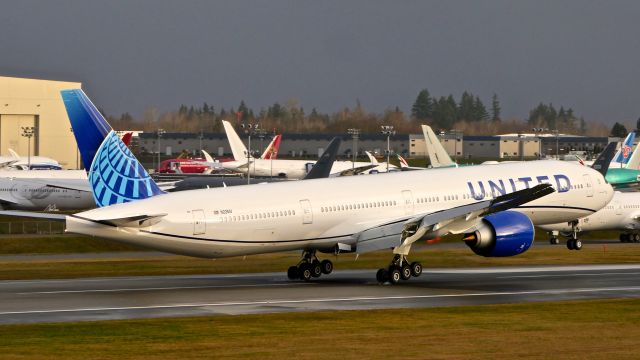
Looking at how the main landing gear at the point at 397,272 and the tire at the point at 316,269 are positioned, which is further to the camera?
the tire at the point at 316,269

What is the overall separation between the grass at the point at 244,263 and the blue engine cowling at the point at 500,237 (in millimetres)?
10722

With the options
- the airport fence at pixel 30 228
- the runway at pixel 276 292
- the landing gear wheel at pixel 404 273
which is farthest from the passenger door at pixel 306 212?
the airport fence at pixel 30 228

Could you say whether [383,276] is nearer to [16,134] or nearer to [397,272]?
[397,272]

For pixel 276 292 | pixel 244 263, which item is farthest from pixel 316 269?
pixel 244 263

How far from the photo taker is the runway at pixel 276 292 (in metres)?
31.2

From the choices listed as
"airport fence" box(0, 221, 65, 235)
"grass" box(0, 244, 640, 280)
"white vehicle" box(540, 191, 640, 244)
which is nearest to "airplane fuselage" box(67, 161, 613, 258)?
"grass" box(0, 244, 640, 280)

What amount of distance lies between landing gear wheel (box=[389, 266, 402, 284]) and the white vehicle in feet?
129

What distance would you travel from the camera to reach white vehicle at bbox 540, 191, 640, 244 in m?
77.7

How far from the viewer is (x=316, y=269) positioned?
41344 mm

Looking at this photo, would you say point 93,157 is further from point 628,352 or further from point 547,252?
point 547,252

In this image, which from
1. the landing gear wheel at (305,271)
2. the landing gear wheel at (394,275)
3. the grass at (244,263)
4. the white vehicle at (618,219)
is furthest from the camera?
the white vehicle at (618,219)

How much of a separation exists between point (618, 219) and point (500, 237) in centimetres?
4381

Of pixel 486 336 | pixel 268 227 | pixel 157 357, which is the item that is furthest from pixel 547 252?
pixel 157 357

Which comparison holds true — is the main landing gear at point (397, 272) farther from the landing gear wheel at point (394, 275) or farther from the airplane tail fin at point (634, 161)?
the airplane tail fin at point (634, 161)
